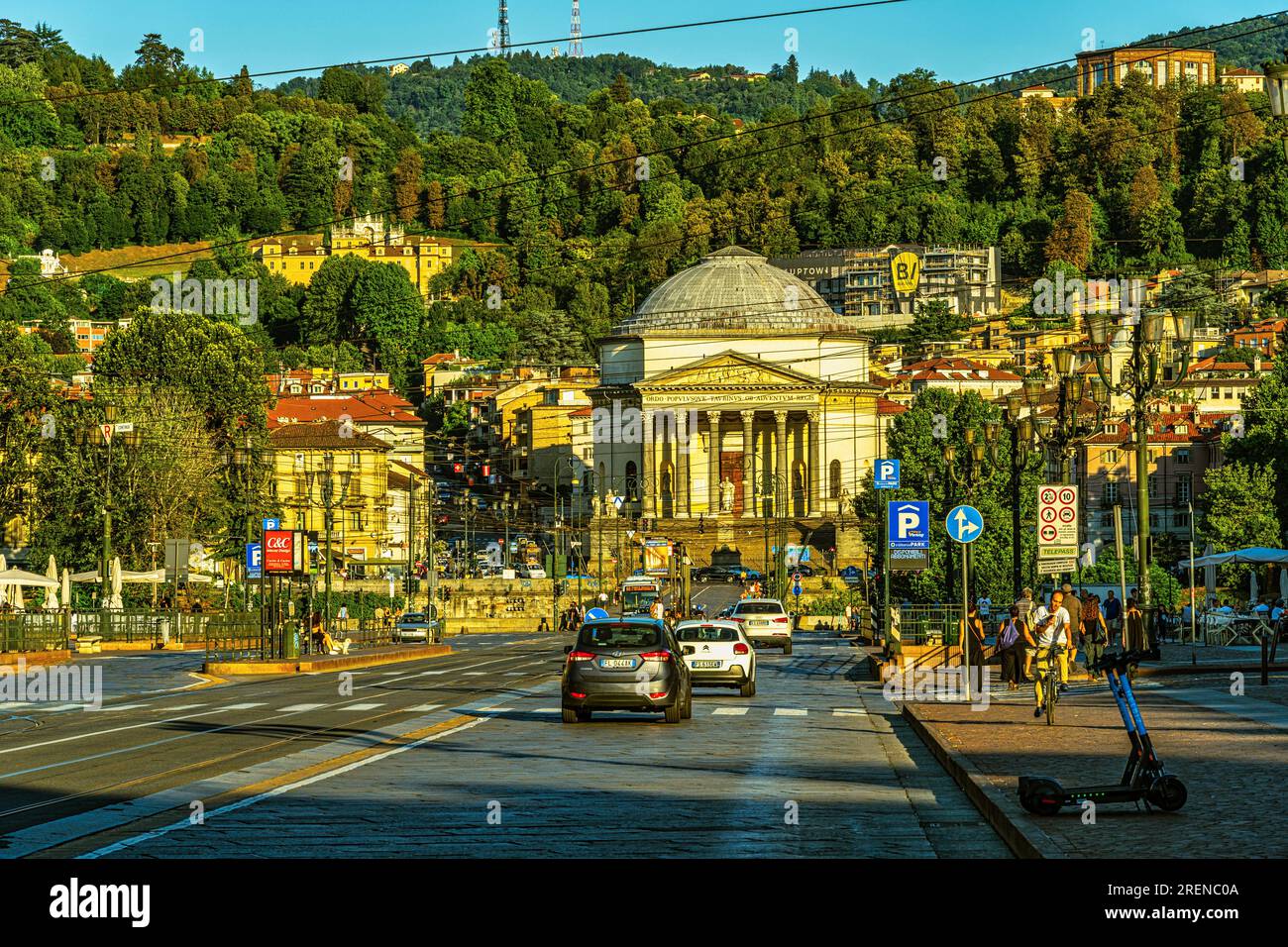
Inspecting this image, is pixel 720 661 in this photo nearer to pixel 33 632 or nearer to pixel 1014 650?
pixel 1014 650

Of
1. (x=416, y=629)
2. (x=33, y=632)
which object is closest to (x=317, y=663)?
(x=33, y=632)

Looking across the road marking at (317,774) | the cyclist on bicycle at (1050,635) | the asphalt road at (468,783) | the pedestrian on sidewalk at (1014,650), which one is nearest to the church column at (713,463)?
the pedestrian on sidewalk at (1014,650)

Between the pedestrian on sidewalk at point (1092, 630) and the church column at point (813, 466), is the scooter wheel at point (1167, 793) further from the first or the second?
the church column at point (813, 466)

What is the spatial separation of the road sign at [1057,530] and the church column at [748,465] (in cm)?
10284

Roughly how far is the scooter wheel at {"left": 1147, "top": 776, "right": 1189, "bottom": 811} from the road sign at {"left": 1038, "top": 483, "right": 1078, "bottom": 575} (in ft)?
54.7

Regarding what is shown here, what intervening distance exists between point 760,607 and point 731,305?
267 feet

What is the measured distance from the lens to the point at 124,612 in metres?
66.6

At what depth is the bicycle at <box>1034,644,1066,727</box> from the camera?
23969 mm

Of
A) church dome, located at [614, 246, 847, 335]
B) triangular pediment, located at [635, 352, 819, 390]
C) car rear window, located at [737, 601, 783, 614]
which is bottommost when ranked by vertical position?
car rear window, located at [737, 601, 783, 614]

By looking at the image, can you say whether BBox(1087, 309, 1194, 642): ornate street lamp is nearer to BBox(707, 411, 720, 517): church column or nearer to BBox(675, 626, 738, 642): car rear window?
BBox(675, 626, 738, 642): car rear window

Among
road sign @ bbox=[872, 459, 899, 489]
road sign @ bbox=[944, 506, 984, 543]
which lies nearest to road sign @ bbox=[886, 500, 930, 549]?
road sign @ bbox=[944, 506, 984, 543]

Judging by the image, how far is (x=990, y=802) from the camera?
50.7 ft

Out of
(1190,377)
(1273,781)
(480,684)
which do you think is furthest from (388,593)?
(1273,781)
